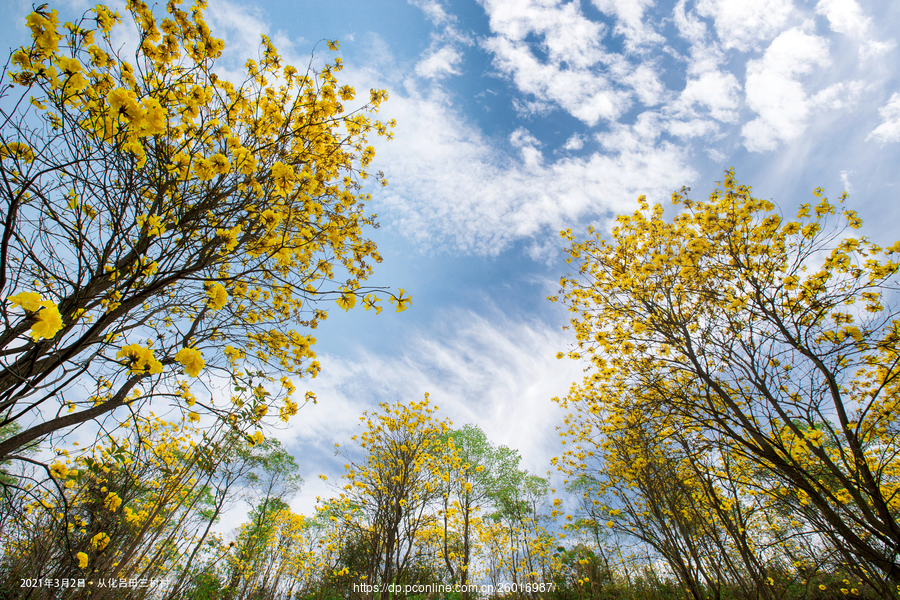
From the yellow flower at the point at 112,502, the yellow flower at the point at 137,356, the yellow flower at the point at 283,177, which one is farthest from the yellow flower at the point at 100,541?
the yellow flower at the point at 283,177

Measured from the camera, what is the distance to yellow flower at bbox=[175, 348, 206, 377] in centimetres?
144

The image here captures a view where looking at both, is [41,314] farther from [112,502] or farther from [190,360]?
[112,502]

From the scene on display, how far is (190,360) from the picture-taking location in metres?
1.46

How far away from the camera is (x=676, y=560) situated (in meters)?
4.12

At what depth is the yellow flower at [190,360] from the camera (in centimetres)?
144

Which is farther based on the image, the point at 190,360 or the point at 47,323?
the point at 190,360

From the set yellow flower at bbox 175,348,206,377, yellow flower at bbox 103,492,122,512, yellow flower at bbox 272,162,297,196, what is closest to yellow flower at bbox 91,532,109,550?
yellow flower at bbox 103,492,122,512

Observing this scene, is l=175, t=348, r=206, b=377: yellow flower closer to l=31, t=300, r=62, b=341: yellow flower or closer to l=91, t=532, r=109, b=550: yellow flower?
Result: l=31, t=300, r=62, b=341: yellow flower

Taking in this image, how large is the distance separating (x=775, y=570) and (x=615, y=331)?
19.7ft

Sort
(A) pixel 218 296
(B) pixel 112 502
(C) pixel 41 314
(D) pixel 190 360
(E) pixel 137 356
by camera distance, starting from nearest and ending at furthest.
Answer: (C) pixel 41 314 < (E) pixel 137 356 < (D) pixel 190 360 < (A) pixel 218 296 < (B) pixel 112 502

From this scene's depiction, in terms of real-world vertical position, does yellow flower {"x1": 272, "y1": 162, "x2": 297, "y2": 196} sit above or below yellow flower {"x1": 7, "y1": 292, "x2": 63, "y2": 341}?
above

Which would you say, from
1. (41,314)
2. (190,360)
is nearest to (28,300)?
(41,314)

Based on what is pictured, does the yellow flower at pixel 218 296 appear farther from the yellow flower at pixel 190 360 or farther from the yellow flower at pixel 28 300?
the yellow flower at pixel 28 300

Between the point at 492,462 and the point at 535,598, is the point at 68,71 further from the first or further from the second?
the point at 492,462
